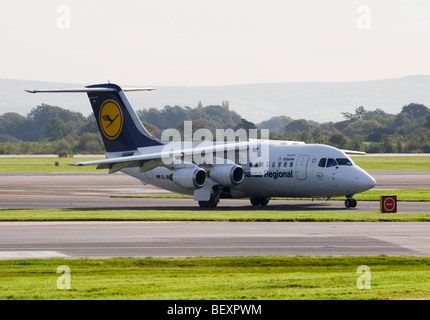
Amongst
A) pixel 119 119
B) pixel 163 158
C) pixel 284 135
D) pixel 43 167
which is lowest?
pixel 43 167

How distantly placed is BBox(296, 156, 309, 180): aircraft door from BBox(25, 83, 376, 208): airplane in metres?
0.05

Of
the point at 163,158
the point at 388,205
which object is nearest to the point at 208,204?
the point at 163,158

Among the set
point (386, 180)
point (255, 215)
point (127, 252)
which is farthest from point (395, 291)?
point (386, 180)

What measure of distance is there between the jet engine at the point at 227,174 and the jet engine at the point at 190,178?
23.7 inches

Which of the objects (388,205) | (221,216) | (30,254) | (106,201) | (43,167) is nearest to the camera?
(30,254)

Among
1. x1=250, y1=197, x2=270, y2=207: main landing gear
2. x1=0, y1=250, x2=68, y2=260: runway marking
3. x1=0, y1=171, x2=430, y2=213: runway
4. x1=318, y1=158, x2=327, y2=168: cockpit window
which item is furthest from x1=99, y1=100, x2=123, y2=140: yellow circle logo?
x1=0, y1=250, x2=68, y2=260: runway marking

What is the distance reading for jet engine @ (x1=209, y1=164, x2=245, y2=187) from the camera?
140 ft

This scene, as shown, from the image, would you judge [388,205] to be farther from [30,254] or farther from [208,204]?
[30,254]

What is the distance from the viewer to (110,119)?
47.0 meters

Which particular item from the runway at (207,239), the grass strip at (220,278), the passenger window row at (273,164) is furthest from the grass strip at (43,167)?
the grass strip at (220,278)

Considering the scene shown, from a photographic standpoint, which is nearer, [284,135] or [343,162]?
[343,162]

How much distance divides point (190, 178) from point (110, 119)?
7018mm

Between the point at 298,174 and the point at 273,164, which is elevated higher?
the point at 273,164

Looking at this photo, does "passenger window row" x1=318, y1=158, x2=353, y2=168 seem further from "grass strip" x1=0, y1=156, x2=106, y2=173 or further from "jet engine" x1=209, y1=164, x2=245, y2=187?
"grass strip" x1=0, y1=156, x2=106, y2=173
